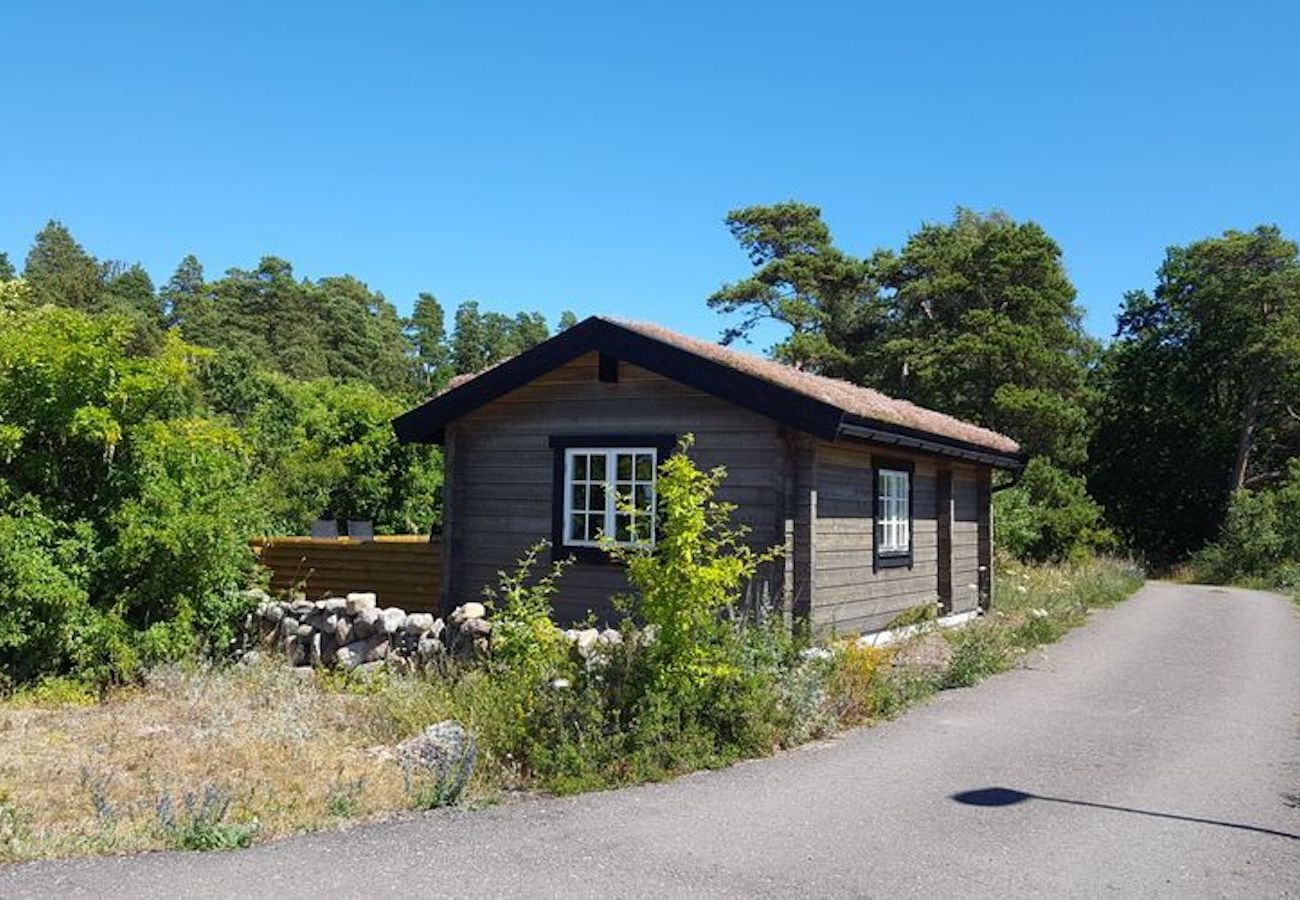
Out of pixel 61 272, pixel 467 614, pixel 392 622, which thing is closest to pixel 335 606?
pixel 392 622

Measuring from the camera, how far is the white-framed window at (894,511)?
13.1m

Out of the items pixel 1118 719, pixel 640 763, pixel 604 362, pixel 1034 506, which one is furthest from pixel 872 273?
pixel 640 763

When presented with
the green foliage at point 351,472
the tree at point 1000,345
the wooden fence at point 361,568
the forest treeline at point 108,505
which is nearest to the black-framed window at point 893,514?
the wooden fence at point 361,568

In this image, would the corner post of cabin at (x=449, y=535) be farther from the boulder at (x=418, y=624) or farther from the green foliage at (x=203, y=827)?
the green foliage at (x=203, y=827)

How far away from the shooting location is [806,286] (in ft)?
137

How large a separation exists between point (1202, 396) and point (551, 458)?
30725 mm

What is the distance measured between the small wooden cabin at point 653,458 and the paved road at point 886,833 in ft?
9.70

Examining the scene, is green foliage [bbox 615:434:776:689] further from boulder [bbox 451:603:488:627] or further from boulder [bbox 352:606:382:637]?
boulder [bbox 352:606:382:637]

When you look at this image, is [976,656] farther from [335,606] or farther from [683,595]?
[335,606]

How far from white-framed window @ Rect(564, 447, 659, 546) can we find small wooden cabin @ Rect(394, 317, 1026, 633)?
0.05ft

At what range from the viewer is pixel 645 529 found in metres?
11.4

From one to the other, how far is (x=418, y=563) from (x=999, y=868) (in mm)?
9488

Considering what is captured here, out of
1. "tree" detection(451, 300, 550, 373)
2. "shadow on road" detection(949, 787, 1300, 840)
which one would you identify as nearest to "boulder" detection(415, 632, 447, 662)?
"shadow on road" detection(949, 787, 1300, 840)

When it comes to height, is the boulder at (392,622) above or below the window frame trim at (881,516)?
below
